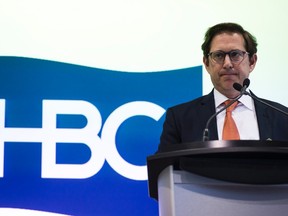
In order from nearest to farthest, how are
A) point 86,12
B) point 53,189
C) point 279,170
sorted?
point 279,170, point 53,189, point 86,12

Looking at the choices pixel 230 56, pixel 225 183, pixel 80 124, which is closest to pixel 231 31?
pixel 230 56

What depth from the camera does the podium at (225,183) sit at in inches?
39.1

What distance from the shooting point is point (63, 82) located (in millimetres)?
2400

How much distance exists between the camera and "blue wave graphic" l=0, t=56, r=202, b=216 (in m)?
2.32

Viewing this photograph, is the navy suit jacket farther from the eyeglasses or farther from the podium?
the podium

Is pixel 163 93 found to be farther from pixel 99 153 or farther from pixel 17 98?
pixel 17 98

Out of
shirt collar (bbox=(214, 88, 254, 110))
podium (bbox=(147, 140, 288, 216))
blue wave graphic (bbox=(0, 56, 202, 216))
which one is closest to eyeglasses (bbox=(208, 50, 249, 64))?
shirt collar (bbox=(214, 88, 254, 110))

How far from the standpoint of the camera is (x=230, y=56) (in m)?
1.91

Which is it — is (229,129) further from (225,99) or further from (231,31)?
(231,31)

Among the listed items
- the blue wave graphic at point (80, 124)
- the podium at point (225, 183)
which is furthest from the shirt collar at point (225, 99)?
the podium at point (225, 183)

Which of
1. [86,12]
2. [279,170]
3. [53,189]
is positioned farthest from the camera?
[86,12]

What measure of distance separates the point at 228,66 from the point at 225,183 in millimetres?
954

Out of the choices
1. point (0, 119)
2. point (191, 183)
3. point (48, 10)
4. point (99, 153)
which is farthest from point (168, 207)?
point (48, 10)

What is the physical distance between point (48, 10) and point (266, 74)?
1.17 meters
